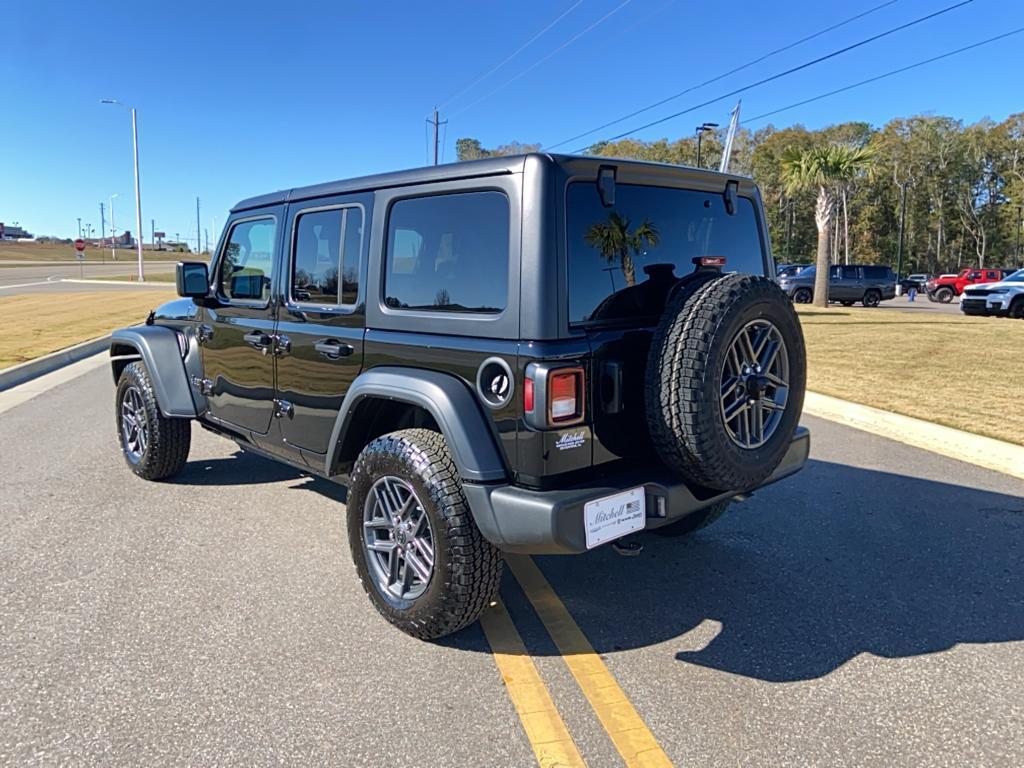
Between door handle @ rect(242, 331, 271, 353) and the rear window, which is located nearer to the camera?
the rear window

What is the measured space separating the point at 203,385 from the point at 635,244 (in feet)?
10.4

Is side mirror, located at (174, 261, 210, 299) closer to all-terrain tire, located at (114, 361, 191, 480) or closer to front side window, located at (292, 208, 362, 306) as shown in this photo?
all-terrain tire, located at (114, 361, 191, 480)

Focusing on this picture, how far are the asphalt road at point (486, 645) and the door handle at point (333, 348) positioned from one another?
1154mm

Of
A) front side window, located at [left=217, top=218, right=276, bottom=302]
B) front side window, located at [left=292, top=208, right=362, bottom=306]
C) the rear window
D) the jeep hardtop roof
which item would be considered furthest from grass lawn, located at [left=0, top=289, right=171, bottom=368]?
the rear window

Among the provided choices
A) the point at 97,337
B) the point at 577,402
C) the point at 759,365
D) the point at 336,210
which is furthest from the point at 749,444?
the point at 97,337

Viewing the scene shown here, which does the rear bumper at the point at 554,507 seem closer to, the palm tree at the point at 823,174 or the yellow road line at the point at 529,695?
the yellow road line at the point at 529,695

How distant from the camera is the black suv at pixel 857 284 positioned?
31.5m

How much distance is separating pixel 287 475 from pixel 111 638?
2.58 m

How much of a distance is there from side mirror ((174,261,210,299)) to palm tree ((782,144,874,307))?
2698 cm

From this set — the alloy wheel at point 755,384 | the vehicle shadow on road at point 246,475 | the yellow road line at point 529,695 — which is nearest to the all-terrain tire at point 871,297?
the vehicle shadow on road at point 246,475

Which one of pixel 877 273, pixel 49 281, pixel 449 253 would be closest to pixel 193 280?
pixel 449 253

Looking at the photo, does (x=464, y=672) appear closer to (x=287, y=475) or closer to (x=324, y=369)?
(x=324, y=369)

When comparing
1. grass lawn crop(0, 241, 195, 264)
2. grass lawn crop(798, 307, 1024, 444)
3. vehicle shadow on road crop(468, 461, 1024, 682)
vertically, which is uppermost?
grass lawn crop(0, 241, 195, 264)

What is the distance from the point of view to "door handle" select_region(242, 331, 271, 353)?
421cm
